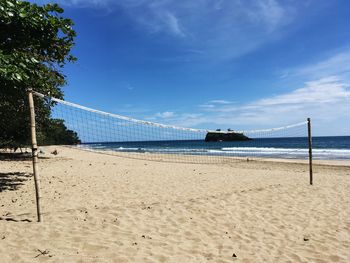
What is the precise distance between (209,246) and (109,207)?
2604 millimetres

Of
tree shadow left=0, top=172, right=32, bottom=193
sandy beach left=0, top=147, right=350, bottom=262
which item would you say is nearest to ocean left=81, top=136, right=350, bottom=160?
sandy beach left=0, top=147, right=350, bottom=262

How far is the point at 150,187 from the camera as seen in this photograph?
8.89 metres

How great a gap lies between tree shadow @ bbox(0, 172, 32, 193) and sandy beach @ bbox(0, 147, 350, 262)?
0.08m

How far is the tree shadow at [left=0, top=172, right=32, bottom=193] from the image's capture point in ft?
28.0

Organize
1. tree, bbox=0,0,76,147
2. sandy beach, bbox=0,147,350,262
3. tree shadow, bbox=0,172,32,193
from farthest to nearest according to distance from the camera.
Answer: tree shadow, bbox=0,172,32,193 < tree, bbox=0,0,76,147 < sandy beach, bbox=0,147,350,262

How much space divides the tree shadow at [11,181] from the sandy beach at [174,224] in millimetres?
84

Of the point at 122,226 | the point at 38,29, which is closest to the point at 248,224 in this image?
the point at 122,226

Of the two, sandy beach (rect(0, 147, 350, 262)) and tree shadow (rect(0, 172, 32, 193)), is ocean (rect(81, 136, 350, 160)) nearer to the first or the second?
sandy beach (rect(0, 147, 350, 262))

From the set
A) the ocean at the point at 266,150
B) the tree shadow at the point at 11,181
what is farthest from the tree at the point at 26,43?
the ocean at the point at 266,150

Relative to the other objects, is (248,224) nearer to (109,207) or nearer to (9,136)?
(109,207)

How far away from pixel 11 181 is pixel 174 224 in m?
6.39

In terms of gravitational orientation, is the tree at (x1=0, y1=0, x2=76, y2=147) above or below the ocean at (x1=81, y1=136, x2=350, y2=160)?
above

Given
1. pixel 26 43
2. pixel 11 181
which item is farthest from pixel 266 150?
pixel 26 43

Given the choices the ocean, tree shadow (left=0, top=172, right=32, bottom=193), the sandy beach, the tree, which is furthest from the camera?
the ocean
